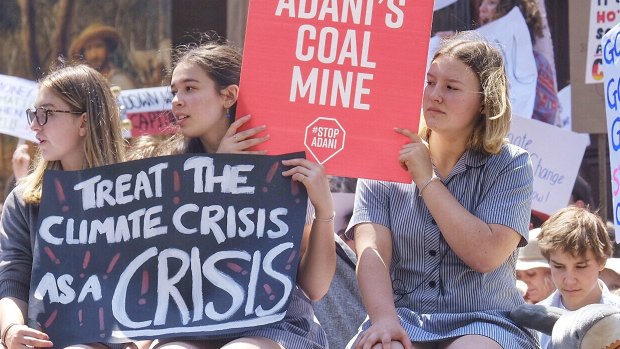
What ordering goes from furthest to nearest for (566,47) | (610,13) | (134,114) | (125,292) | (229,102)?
1. (566,47)
2. (134,114)
3. (610,13)
4. (229,102)
5. (125,292)

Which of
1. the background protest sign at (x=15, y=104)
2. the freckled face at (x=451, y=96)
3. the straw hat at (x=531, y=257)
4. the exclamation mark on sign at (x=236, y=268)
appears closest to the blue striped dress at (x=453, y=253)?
the freckled face at (x=451, y=96)

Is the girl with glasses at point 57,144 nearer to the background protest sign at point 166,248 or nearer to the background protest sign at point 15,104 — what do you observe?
the background protest sign at point 166,248

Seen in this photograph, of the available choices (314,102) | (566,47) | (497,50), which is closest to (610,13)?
(566,47)

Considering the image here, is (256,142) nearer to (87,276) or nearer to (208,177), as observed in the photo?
(208,177)

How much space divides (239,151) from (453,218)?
2.17 ft

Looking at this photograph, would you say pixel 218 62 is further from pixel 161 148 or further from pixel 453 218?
pixel 453 218

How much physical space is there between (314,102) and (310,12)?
0.28 m

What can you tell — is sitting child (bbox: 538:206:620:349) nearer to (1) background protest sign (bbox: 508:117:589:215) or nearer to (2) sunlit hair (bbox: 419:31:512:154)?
(2) sunlit hair (bbox: 419:31:512:154)

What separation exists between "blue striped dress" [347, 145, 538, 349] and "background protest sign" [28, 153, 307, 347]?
1.11 ft

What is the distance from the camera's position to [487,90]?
3.66m

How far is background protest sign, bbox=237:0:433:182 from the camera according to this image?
11.9 feet

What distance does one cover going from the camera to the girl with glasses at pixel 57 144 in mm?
3830

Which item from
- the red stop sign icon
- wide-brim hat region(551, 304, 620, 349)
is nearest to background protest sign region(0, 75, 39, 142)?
the red stop sign icon

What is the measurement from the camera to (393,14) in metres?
3.66
